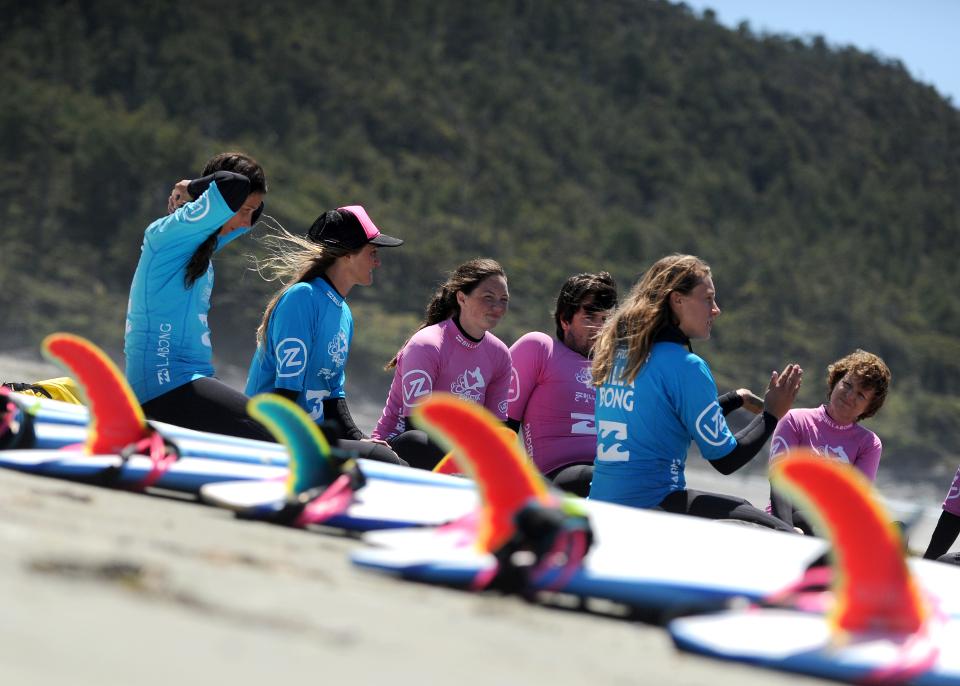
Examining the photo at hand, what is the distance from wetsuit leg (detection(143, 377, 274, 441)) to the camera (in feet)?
16.8

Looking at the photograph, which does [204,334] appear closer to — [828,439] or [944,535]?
[828,439]

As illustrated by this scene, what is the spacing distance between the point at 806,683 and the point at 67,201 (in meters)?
39.2

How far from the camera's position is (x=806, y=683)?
99.0 inches

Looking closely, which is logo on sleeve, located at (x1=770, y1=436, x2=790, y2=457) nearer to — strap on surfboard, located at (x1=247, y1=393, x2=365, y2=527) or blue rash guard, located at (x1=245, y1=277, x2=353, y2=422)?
blue rash guard, located at (x1=245, y1=277, x2=353, y2=422)

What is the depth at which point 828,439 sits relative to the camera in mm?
5828

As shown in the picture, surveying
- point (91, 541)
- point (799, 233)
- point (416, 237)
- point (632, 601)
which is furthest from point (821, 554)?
point (799, 233)

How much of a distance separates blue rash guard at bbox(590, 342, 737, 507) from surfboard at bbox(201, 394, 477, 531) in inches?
27.5

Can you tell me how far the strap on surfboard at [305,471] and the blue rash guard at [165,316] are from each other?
1431mm

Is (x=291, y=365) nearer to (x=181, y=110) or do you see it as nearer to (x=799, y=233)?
(x=181, y=110)

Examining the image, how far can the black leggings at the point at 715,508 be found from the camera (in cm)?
427

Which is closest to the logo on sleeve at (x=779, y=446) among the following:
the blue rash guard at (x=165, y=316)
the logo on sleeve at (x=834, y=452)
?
the logo on sleeve at (x=834, y=452)

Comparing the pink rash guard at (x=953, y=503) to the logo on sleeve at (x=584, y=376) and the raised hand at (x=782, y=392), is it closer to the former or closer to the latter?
the raised hand at (x=782, y=392)

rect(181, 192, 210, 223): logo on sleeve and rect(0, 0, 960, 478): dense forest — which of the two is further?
rect(0, 0, 960, 478): dense forest

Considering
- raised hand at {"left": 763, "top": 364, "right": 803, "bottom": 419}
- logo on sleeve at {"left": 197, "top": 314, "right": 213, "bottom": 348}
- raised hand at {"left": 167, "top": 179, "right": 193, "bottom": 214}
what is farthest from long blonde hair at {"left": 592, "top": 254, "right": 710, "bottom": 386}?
raised hand at {"left": 167, "top": 179, "right": 193, "bottom": 214}
